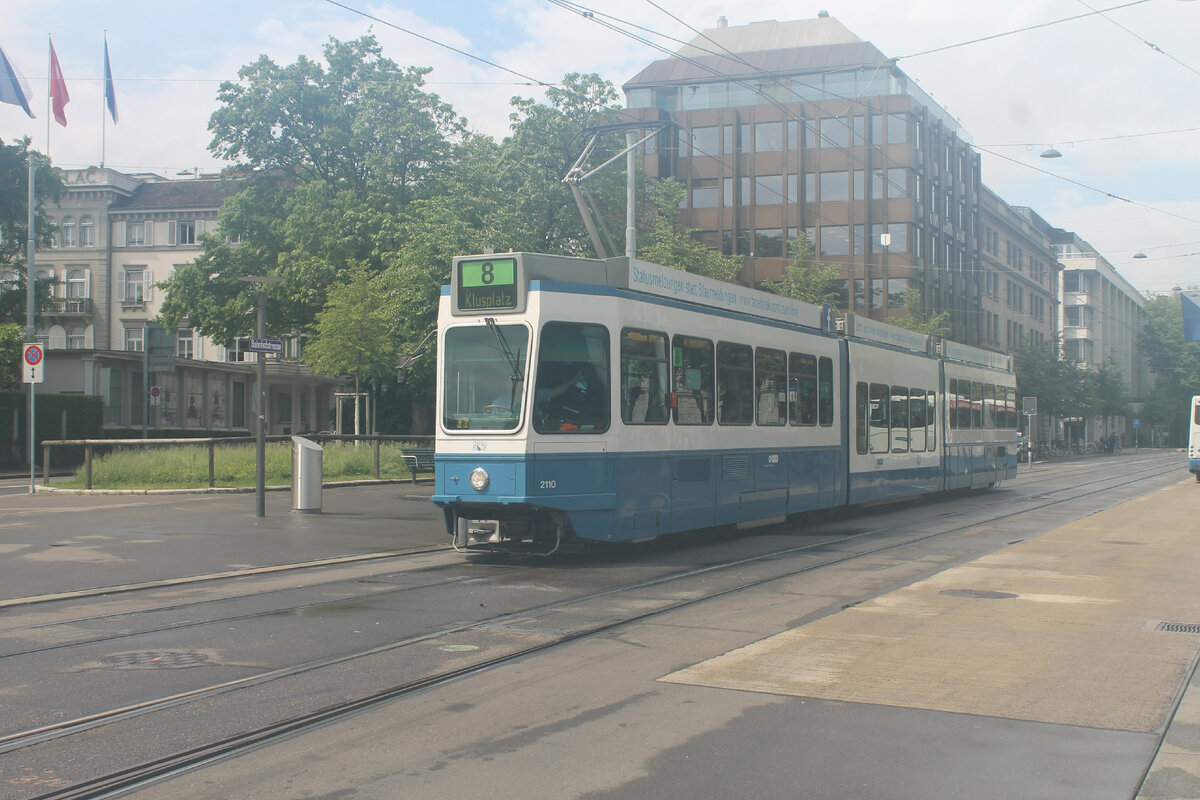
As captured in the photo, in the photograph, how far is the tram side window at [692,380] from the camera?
1338 cm

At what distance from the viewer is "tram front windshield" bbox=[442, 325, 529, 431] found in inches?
469

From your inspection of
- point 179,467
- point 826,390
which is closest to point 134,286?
point 179,467

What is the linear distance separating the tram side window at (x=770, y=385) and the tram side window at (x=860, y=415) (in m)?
2.88

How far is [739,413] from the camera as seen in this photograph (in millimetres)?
14750

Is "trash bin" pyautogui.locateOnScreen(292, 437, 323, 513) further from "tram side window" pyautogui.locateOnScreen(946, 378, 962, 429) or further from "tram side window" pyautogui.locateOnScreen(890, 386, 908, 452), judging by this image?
"tram side window" pyautogui.locateOnScreen(946, 378, 962, 429)

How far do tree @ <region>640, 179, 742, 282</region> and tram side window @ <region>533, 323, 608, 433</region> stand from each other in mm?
21256

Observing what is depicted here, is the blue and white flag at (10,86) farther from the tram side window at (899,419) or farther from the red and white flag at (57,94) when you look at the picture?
the tram side window at (899,419)

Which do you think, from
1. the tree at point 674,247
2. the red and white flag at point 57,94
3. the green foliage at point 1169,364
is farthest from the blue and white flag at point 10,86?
the green foliage at point 1169,364

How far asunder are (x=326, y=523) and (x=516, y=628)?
899 cm

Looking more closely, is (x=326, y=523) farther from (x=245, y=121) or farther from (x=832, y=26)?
(x=832, y=26)

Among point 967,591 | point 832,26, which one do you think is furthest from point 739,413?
point 832,26

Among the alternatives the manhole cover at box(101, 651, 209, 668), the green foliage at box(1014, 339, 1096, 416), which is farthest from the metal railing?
the green foliage at box(1014, 339, 1096, 416)

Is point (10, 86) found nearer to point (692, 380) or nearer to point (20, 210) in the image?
point (20, 210)

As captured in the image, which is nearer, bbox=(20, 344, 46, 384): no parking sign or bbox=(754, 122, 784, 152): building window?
bbox=(20, 344, 46, 384): no parking sign
